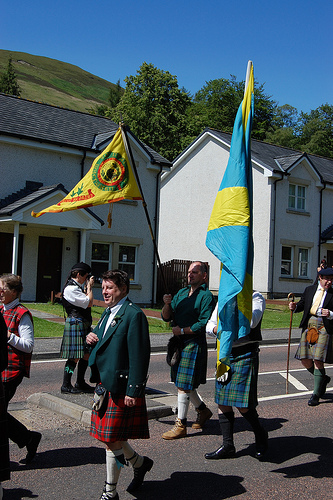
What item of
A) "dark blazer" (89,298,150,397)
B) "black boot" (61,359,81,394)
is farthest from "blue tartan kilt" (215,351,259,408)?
"black boot" (61,359,81,394)

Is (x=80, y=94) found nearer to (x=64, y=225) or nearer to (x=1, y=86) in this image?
(x=1, y=86)

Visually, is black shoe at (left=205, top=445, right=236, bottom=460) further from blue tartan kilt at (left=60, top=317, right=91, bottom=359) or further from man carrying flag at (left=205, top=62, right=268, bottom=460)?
blue tartan kilt at (left=60, top=317, right=91, bottom=359)

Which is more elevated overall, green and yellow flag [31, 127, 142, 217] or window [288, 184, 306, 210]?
window [288, 184, 306, 210]

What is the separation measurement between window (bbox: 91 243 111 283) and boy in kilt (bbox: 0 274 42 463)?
57.8 ft

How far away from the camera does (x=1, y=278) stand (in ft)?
16.7

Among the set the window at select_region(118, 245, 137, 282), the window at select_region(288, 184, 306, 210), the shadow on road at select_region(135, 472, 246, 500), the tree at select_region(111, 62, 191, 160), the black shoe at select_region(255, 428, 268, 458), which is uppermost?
the tree at select_region(111, 62, 191, 160)

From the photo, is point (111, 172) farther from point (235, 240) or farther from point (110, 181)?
point (235, 240)

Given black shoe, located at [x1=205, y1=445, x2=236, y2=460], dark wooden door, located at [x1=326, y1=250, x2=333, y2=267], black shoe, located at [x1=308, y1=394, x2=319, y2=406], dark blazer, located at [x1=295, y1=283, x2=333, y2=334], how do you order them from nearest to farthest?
black shoe, located at [x1=205, y1=445, x2=236, y2=460] → black shoe, located at [x1=308, y1=394, x2=319, y2=406] → dark blazer, located at [x1=295, y1=283, x2=333, y2=334] → dark wooden door, located at [x1=326, y1=250, x2=333, y2=267]

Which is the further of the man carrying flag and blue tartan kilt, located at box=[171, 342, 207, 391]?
blue tartan kilt, located at box=[171, 342, 207, 391]

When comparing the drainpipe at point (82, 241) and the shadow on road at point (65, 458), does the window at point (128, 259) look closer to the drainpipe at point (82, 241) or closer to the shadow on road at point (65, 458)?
the drainpipe at point (82, 241)

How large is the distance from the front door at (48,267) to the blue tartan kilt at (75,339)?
14380mm

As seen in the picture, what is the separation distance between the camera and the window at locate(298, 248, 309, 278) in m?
29.7

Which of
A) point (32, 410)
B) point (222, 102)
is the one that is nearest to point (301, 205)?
point (32, 410)

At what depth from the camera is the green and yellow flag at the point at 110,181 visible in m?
7.21
